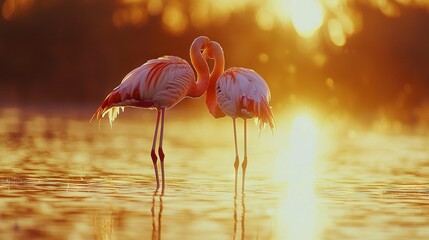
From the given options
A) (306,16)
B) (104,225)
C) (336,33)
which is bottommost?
(104,225)

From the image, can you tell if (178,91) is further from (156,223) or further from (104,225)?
(104,225)

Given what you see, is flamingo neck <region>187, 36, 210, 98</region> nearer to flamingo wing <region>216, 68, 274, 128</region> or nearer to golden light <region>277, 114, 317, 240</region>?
flamingo wing <region>216, 68, 274, 128</region>

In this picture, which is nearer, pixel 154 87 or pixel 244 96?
pixel 244 96

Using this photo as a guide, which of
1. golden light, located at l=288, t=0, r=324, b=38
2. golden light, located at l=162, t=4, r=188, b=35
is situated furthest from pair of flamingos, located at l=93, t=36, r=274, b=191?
golden light, located at l=162, t=4, r=188, b=35

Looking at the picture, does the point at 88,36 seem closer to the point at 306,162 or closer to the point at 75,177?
the point at 306,162

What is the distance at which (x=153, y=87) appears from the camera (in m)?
11.0

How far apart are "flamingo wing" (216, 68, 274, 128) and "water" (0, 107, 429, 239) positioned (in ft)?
2.59

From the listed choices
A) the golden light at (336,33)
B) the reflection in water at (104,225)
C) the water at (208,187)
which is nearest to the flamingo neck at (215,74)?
the water at (208,187)

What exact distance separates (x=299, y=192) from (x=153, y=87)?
1870 millimetres

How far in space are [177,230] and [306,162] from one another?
6.88m

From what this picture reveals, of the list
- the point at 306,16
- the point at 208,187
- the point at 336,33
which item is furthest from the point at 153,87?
the point at 336,33

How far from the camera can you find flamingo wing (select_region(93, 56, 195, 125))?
1092 cm

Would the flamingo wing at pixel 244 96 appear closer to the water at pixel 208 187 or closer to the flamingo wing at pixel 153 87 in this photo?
the flamingo wing at pixel 153 87

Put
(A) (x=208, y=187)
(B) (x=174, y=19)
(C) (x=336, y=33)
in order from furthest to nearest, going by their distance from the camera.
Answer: (B) (x=174, y=19) → (C) (x=336, y=33) → (A) (x=208, y=187)
